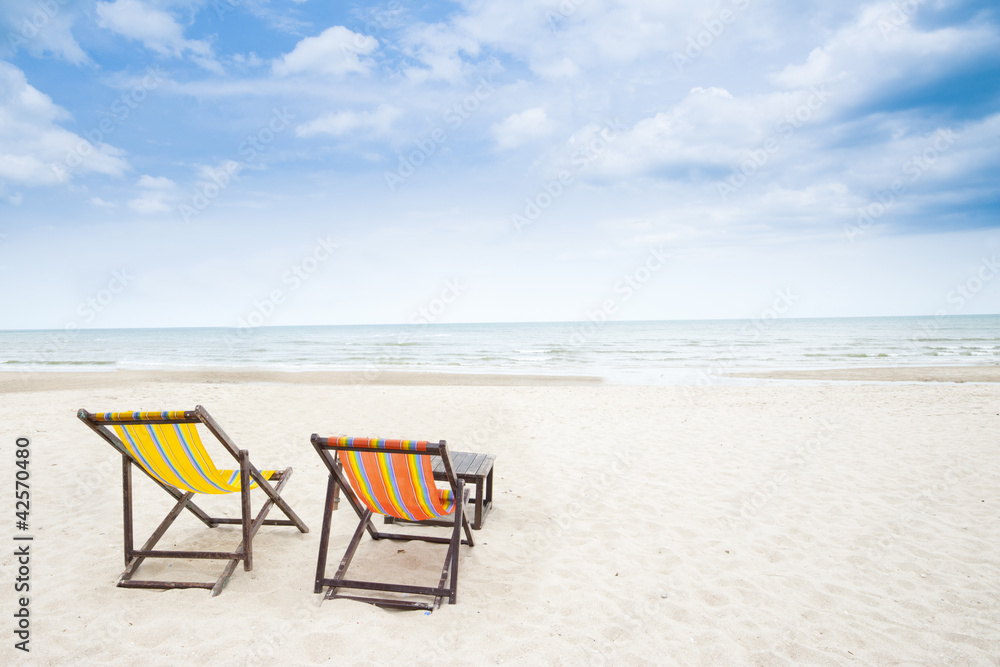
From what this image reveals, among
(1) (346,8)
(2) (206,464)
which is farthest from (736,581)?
(1) (346,8)

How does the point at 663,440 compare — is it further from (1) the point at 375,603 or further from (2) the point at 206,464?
(2) the point at 206,464

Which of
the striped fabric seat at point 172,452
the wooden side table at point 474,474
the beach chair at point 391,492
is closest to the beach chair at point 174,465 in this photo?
the striped fabric seat at point 172,452

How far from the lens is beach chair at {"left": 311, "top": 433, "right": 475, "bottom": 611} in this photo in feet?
7.98

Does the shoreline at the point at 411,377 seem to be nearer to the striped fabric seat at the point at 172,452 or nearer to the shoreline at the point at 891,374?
the shoreline at the point at 891,374

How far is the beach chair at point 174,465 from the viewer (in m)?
2.52

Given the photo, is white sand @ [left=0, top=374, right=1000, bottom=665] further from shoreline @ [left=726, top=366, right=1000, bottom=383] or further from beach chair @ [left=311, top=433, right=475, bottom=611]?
shoreline @ [left=726, top=366, right=1000, bottom=383]

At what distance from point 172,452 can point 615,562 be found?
280cm

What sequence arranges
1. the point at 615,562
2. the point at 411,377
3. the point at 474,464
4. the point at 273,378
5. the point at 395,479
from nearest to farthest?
the point at 395,479
the point at 615,562
the point at 474,464
the point at 273,378
the point at 411,377

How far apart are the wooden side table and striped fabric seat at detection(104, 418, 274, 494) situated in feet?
4.27

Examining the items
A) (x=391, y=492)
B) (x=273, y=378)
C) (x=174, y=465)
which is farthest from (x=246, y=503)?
(x=273, y=378)

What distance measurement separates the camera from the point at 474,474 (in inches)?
130

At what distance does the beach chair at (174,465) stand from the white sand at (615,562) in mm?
164

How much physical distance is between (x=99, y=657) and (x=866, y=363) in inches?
961

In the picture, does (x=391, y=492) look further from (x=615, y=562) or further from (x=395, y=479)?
(x=615, y=562)
